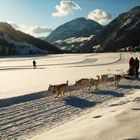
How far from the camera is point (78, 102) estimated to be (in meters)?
17.5

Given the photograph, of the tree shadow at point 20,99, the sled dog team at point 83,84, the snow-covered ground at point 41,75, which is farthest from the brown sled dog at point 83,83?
the tree shadow at point 20,99

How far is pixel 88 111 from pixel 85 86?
5813 millimetres

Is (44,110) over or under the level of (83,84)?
under

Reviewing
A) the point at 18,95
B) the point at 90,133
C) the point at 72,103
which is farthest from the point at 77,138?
the point at 18,95

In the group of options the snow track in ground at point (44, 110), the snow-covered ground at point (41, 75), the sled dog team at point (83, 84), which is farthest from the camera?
the snow-covered ground at point (41, 75)

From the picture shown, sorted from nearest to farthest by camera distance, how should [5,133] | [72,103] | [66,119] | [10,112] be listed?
[5,133] < [66,119] < [10,112] < [72,103]

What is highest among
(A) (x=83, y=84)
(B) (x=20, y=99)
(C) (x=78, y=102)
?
(A) (x=83, y=84)

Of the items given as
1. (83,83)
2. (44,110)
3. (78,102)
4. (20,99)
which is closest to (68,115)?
(44,110)

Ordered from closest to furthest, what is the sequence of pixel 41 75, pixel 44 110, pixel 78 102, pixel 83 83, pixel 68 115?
pixel 68 115 < pixel 44 110 < pixel 78 102 < pixel 83 83 < pixel 41 75

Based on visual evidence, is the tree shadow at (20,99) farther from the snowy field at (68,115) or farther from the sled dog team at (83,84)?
the sled dog team at (83,84)

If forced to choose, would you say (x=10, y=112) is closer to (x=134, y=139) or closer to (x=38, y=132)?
(x=38, y=132)

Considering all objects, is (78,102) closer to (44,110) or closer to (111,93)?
(44,110)

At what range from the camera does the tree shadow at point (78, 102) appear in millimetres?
16781

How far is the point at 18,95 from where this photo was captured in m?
17.8
